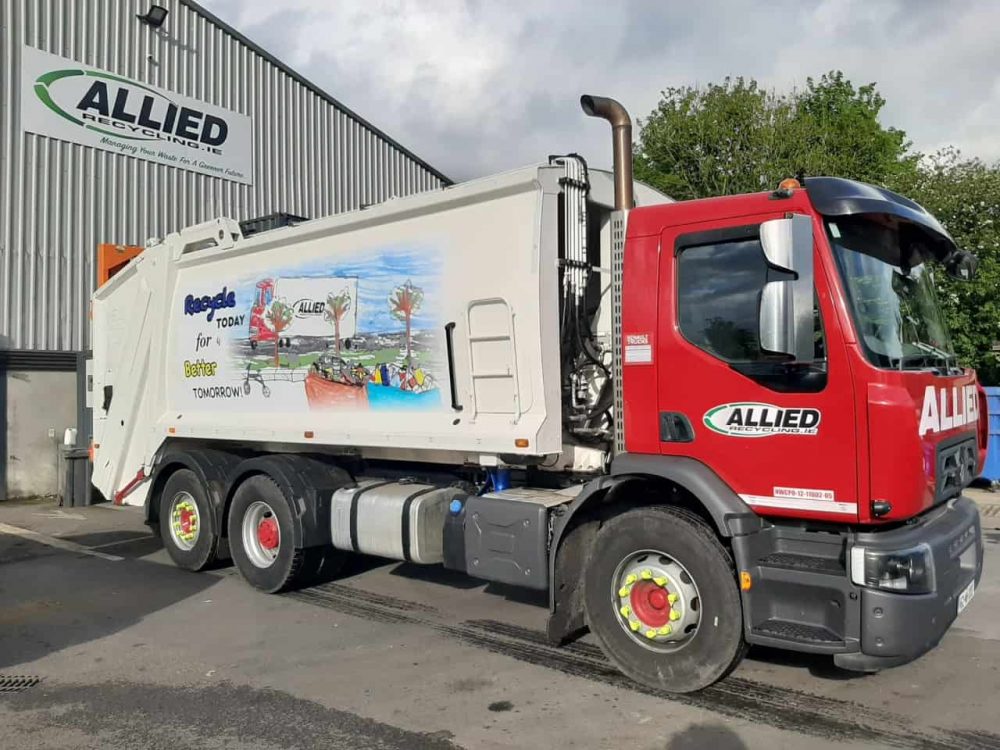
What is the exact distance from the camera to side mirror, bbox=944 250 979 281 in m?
5.30

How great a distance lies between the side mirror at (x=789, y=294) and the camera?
416 cm

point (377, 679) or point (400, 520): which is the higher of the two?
point (400, 520)

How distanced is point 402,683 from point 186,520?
13.1 ft

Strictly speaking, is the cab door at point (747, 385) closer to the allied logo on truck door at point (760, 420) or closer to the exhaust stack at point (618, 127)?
the allied logo on truck door at point (760, 420)

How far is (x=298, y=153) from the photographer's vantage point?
54.7 feet

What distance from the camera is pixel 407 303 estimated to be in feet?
20.2

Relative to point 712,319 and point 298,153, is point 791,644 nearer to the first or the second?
point 712,319

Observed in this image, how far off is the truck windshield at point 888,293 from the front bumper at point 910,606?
2.78 feet

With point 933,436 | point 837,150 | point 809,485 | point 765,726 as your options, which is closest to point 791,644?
point 765,726

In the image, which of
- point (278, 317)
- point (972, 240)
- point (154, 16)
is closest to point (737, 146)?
point (972, 240)

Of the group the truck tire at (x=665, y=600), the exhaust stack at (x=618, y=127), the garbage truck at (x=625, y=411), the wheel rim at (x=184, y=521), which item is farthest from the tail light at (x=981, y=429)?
the wheel rim at (x=184, y=521)

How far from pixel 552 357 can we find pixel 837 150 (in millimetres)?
22262

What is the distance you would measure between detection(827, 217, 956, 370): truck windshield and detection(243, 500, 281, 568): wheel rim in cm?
495

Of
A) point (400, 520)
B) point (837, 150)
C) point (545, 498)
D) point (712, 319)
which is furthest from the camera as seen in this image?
point (837, 150)
